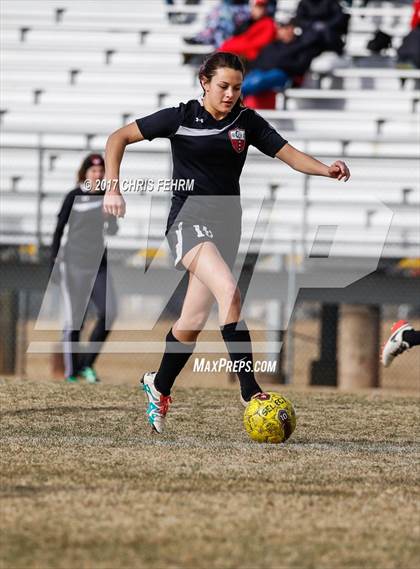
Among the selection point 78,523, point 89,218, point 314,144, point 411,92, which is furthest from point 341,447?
point 411,92

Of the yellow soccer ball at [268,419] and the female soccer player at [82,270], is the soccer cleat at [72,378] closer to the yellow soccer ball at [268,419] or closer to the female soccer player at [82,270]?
the female soccer player at [82,270]

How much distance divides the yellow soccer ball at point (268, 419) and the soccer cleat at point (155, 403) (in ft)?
1.67

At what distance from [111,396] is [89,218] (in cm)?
278

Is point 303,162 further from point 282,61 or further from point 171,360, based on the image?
point 282,61

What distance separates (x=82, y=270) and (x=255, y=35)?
4.83m

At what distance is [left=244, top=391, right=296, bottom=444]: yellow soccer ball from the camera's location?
5812mm

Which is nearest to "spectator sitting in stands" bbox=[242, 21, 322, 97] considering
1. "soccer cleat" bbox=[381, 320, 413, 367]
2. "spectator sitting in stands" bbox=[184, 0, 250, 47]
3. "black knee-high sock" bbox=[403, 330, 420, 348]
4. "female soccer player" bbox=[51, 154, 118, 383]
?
"spectator sitting in stands" bbox=[184, 0, 250, 47]

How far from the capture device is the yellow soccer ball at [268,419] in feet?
19.1

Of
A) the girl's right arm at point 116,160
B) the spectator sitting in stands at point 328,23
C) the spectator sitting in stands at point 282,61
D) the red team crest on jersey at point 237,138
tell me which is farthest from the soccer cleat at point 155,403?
the spectator sitting in stands at point 328,23

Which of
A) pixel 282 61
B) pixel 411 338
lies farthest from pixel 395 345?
pixel 282 61

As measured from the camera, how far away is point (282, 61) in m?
13.9

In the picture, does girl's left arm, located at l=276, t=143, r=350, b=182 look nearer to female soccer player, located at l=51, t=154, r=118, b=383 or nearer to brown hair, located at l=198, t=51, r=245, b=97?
brown hair, located at l=198, t=51, r=245, b=97

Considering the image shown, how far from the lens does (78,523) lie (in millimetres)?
3742

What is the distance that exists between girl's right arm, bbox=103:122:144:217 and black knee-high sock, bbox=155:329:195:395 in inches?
29.8
